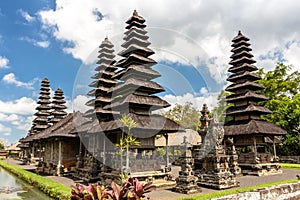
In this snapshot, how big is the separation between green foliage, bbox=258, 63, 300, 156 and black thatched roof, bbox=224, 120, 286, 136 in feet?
31.0

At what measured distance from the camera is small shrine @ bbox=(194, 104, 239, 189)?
523 inches

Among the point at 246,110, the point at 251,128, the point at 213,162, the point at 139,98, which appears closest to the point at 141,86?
the point at 139,98

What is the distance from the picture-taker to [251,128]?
19.7 metres

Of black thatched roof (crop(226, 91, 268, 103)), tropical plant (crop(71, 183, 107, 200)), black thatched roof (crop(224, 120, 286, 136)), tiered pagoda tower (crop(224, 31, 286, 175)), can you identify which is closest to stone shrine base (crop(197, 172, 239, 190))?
Result: tiered pagoda tower (crop(224, 31, 286, 175))

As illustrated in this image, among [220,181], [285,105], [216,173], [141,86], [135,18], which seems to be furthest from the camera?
[285,105]

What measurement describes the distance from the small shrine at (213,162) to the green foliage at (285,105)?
1712 centimetres

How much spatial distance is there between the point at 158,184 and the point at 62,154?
11501 mm

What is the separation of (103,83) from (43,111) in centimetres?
2065

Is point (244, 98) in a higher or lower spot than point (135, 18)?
lower

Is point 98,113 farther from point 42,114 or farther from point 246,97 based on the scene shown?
point 42,114

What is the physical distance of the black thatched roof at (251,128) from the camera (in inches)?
764

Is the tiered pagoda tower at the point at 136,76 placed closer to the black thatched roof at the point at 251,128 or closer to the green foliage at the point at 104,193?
the black thatched roof at the point at 251,128

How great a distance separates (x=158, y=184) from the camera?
13.7 meters

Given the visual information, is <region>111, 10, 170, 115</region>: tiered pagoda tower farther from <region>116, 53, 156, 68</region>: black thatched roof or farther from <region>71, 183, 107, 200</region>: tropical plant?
<region>71, 183, 107, 200</region>: tropical plant
